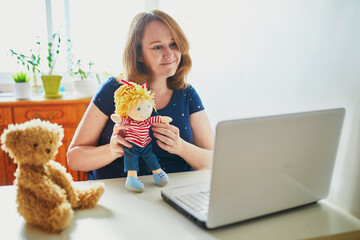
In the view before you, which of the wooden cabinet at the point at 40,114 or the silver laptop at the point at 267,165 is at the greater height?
the silver laptop at the point at 267,165

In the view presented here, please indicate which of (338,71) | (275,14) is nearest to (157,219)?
(338,71)

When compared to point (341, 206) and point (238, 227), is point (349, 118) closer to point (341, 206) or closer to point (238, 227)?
point (341, 206)

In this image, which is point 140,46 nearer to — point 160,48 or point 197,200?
point 160,48

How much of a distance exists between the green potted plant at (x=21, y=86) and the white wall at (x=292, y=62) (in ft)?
4.52

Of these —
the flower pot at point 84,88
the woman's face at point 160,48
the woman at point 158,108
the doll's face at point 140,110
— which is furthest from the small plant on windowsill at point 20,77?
the doll's face at point 140,110

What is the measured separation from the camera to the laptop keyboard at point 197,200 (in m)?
0.70

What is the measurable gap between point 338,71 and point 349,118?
0.13 meters

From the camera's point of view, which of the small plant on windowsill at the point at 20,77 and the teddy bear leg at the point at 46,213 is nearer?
the teddy bear leg at the point at 46,213

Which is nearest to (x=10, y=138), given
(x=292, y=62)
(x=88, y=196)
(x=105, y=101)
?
(x=88, y=196)

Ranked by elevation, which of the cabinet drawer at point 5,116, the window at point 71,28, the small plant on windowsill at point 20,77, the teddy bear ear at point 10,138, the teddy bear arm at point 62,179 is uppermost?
the window at point 71,28

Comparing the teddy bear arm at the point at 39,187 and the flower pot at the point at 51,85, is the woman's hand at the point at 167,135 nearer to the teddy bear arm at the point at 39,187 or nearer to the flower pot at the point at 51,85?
the teddy bear arm at the point at 39,187

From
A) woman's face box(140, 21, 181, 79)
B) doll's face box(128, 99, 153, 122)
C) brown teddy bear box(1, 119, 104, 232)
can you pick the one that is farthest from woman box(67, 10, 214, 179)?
brown teddy bear box(1, 119, 104, 232)

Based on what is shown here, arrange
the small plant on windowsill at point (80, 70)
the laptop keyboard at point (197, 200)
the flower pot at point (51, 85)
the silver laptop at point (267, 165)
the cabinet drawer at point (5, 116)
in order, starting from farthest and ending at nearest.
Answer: the small plant on windowsill at point (80, 70) < the flower pot at point (51, 85) < the cabinet drawer at point (5, 116) < the laptop keyboard at point (197, 200) < the silver laptop at point (267, 165)

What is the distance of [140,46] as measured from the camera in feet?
3.97
